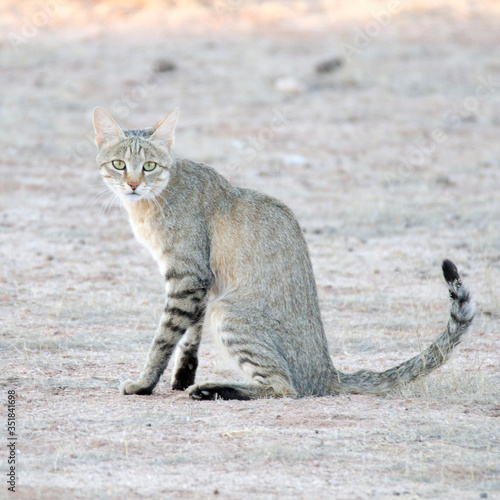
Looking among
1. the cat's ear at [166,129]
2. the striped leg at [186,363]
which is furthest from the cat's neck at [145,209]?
the striped leg at [186,363]

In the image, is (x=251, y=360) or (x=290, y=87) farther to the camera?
(x=290, y=87)

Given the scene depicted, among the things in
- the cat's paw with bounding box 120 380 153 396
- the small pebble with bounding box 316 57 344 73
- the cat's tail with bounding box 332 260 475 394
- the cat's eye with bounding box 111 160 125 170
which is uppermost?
the small pebble with bounding box 316 57 344 73

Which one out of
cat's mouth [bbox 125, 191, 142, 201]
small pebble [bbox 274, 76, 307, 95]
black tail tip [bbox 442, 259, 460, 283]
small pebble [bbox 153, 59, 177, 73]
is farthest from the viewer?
small pebble [bbox 153, 59, 177, 73]

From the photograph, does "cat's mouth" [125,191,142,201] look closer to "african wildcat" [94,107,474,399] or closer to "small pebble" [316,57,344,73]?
"african wildcat" [94,107,474,399]

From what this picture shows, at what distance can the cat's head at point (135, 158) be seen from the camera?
645 centimetres

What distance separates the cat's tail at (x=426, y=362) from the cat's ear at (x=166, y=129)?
2422mm

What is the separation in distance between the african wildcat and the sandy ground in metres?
0.25

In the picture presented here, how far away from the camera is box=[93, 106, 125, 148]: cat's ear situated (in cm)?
669

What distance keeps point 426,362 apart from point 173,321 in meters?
1.94

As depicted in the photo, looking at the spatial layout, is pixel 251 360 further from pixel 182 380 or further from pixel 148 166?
pixel 148 166

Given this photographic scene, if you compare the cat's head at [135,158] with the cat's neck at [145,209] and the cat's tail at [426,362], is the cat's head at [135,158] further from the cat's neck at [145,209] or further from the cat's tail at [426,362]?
the cat's tail at [426,362]

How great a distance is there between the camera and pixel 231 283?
6.27 meters

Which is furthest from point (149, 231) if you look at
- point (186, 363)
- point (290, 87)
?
point (290, 87)

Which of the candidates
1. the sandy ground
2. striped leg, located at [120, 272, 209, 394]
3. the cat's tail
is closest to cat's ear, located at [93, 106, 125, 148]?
striped leg, located at [120, 272, 209, 394]
